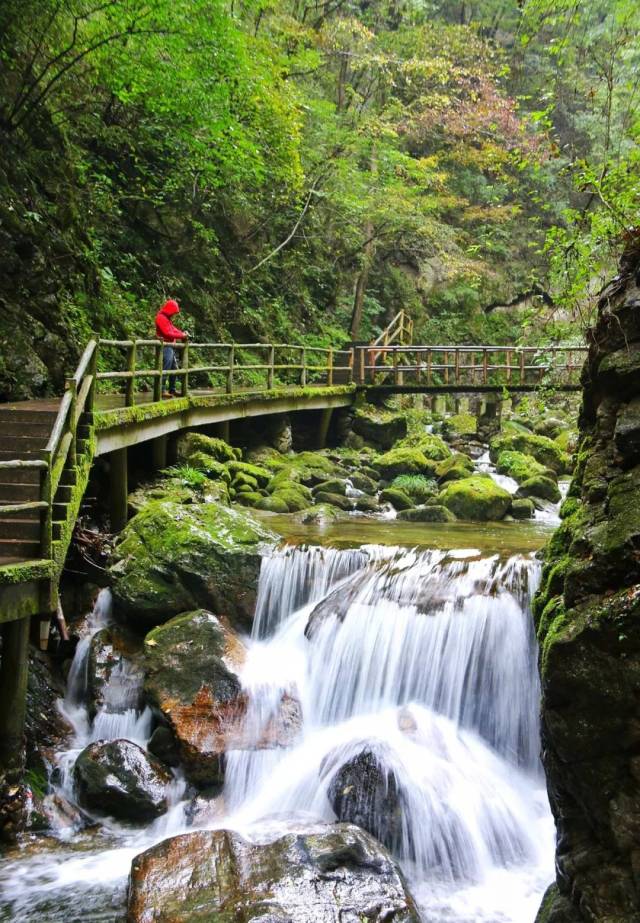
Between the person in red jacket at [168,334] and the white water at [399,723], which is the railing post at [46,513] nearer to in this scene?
the white water at [399,723]

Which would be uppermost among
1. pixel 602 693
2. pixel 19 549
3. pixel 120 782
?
pixel 602 693

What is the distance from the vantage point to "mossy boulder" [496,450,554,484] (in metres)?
14.7

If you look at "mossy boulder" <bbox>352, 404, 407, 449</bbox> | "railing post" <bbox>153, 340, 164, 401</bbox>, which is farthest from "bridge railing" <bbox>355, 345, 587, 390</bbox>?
"railing post" <bbox>153, 340, 164, 401</bbox>

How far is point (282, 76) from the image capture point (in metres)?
17.9

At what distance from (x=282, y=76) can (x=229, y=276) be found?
530 centimetres

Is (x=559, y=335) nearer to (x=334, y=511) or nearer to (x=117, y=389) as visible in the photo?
(x=334, y=511)

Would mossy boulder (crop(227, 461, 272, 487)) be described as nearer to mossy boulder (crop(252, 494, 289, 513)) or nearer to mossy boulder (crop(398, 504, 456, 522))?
mossy boulder (crop(252, 494, 289, 513))

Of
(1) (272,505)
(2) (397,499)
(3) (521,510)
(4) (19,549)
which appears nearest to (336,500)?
(2) (397,499)

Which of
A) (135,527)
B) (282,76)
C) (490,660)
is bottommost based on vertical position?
(490,660)

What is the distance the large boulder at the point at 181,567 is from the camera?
8.09 meters

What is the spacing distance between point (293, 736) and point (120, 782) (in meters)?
1.75

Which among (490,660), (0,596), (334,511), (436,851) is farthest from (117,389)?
(436,851)

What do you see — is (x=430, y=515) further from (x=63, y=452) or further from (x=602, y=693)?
(x=602, y=693)

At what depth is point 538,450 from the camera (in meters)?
16.0
